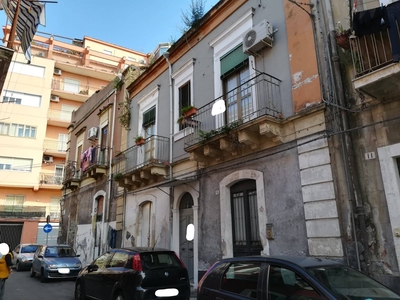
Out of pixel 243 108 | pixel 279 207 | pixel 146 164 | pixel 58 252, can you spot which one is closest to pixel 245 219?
pixel 279 207

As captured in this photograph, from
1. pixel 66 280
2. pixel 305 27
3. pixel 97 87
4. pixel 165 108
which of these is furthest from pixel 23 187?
pixel 305 27

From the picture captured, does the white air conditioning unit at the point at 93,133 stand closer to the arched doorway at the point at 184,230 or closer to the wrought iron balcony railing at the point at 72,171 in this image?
the wrought iron balcony railing at the point at 72,171

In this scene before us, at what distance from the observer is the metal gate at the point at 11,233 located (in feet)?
94.7

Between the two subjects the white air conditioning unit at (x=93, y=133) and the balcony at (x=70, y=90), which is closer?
the white air conditioning unit at (x=93, y=133)

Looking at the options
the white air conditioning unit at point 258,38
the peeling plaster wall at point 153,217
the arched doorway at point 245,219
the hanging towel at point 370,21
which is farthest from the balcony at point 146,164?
the hanging towel at point 370,21

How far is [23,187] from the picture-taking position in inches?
1219

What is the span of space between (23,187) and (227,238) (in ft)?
94.1

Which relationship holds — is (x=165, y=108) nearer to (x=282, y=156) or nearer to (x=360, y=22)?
(x=282, y=156)

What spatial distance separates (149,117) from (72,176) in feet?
31.5

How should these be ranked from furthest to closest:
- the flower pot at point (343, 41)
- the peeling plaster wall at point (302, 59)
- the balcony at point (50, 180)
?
1. the balcony at point (50, 180)
2. the peeling plaster wall at point (302, 59)
3. the flower pot at point (343, 41)

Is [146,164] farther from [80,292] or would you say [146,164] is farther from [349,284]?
[349,284]

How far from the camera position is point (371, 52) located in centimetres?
604

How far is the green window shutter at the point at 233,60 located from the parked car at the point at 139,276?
18.6 feet

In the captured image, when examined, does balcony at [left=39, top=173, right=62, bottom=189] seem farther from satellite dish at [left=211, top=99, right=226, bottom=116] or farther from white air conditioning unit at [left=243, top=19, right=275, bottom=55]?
white air conditioning unit at [left=243, top=19, right=275, bottom=55]
